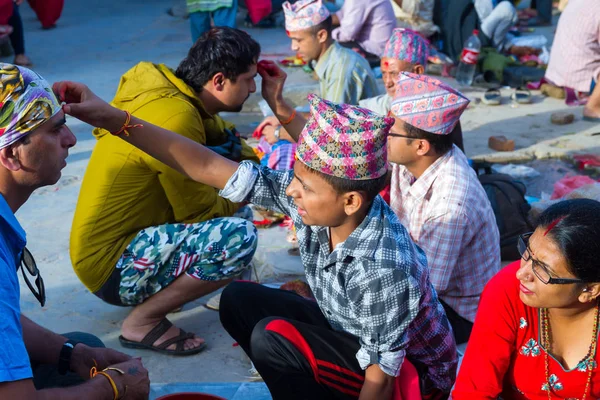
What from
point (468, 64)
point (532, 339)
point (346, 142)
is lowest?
point (468, 64)

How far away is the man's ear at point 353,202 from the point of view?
7.76ft

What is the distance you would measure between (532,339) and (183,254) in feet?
5.46

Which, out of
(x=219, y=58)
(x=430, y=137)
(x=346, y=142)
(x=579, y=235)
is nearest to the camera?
(x=579, y=235)

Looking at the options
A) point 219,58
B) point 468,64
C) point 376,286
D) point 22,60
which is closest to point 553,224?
point 376,286

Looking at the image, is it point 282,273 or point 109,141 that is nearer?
point 109,141

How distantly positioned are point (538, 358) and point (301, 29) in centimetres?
351

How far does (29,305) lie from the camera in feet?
12.6

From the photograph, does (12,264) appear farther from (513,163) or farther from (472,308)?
(513,163)

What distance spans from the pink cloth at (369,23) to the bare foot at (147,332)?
5.03 meters

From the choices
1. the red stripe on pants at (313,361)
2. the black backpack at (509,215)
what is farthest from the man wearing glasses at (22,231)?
the black backpack at (509,215)

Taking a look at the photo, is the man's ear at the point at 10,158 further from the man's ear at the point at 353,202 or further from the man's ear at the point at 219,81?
the man's ear at the point at 219,81

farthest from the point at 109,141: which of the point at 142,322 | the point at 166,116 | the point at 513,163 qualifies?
the point at 513,163

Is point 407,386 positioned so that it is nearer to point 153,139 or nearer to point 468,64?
point 153,139

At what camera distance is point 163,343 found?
344 centimetres
